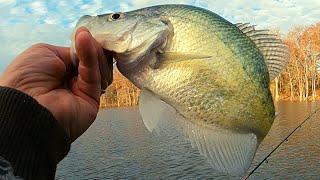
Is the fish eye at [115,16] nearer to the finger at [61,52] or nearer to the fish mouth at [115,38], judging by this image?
the fish mouth at [115,38]

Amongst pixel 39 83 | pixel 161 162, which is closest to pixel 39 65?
pixel 39 83

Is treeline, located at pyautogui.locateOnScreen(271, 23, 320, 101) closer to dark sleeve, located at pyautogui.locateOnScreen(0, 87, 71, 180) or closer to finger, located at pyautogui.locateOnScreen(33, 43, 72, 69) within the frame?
finger, located at pyautogui.locateOnScreen(33, 43, 72, 69)

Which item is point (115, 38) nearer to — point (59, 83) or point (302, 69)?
point (59, 83)

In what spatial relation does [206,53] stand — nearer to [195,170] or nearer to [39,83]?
[39,83]

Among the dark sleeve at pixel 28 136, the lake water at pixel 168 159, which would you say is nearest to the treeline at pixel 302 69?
the lake water at pixel 168 159

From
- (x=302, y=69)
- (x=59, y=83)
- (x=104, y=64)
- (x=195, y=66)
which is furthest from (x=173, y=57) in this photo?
(x=302, y=69)

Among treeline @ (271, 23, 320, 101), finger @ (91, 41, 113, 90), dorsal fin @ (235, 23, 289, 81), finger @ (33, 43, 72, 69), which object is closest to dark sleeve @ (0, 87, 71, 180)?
finger @ (91, 41, 113, 90)

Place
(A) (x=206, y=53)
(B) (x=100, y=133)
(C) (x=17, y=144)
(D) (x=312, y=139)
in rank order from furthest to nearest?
(B) (x=100, y=133), (D) (x=312, y=139), (A) (x=206, y=53), (C) (x=17, y=144)

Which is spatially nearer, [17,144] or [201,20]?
[17,144]
